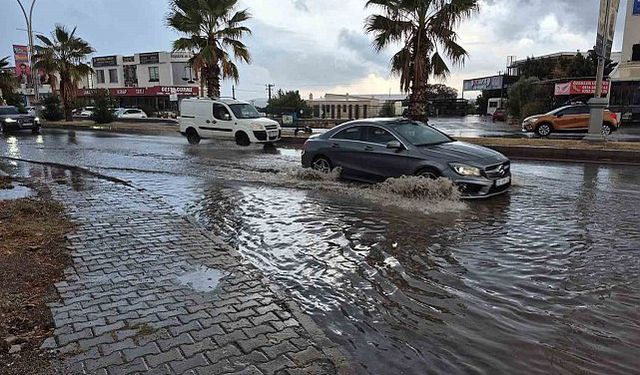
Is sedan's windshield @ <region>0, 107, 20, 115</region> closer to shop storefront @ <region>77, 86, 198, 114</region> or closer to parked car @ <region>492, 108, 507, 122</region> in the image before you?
shop storefront @ <region>77, 86, 198, 114</region>

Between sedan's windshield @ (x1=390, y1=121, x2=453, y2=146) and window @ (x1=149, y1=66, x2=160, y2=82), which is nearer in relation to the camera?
sedan's windshield @ (x1=390, y1=121, x2=453, y2=146)

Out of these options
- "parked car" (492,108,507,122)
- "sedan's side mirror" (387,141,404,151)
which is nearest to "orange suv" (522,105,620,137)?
"sedan's side mirror" (387,141,404,151)

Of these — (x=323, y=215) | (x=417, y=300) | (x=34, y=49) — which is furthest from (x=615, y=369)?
(x=34, y=49)

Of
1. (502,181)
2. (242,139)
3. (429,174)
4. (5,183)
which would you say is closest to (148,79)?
(242,139)

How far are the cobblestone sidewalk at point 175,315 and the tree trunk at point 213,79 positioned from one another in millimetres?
20120

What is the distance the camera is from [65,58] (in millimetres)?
35188

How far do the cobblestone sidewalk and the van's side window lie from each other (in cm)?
1344

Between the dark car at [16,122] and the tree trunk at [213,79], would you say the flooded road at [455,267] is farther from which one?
the dark car at [16,122]

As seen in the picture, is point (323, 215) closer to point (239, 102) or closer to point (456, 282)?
point (456, 282)

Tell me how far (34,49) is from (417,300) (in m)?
40.4

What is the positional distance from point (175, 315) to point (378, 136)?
6540 millimetres

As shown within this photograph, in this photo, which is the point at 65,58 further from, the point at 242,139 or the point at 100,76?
the point at 100,76

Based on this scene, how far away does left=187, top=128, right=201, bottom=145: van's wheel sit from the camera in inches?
810

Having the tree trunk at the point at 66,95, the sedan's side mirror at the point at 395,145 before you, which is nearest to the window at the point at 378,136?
the sedan's side mirror at the point at 395,145
